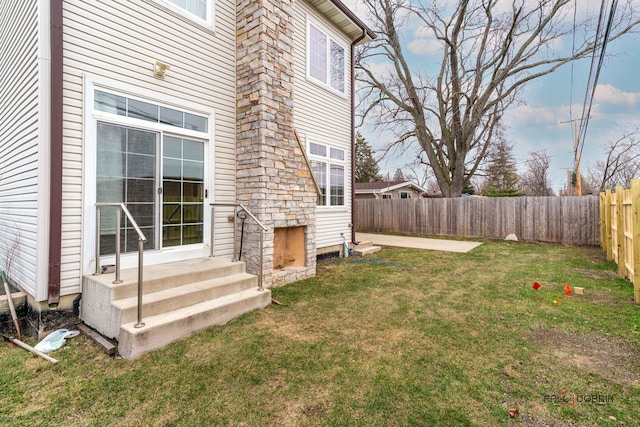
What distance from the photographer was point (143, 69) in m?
4.02

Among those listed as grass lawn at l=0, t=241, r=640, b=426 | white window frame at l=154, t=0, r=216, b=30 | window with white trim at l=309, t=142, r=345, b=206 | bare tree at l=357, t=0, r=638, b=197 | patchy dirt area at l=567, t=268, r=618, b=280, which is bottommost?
grass lawn at l=0, t=241, r=640, b=426

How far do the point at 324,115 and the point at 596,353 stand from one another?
6465 millimetres

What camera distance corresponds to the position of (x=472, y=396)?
2.20 metres

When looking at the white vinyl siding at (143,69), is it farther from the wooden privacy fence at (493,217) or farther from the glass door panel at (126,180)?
the wooden privacy fence at (493,217)

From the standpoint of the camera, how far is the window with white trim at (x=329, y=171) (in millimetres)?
7236

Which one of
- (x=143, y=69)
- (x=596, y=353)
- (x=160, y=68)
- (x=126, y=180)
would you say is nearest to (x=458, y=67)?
(x=160, y=68)

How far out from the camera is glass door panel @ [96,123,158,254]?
12.0ft

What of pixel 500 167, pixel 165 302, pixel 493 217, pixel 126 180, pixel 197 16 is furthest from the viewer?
pixel 500 167

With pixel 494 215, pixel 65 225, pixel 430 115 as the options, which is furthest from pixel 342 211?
pixel 430 115

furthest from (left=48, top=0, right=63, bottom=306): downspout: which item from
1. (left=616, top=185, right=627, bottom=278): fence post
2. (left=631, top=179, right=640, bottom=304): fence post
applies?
(left=616, top=185, right=627, bottom=278): fence post

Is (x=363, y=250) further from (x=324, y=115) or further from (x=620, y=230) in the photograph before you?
(x=620, y=230)

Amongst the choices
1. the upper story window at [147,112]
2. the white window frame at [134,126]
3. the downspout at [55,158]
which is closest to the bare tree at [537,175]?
the white window frame at [134,126]

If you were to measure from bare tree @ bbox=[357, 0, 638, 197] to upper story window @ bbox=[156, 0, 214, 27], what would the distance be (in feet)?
36.4

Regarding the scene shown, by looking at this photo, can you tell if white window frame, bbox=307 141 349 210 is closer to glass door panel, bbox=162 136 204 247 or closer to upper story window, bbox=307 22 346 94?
upper story window, bbox=307 22 346 94
